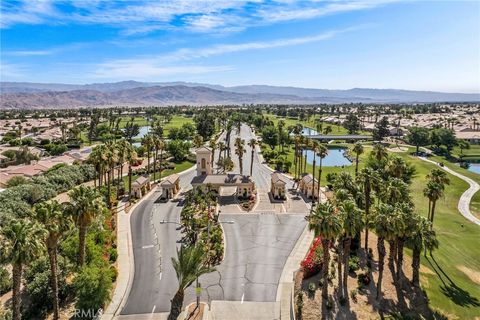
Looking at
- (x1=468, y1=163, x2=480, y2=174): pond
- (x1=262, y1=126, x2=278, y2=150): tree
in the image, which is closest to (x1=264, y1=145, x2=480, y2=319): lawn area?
(x1=468, y1=163, x2=480, y2=174): pond

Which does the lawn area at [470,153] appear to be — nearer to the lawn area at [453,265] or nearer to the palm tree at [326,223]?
the lawn area at [453,265]

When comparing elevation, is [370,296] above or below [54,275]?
below

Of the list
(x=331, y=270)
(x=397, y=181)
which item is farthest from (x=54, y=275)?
(x=397, y=181)

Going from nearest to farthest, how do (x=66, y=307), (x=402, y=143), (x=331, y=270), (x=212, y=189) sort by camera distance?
(x=66, y=307) < (x=331, y=270) < (x=212, y=189) < (x=402, y=143)

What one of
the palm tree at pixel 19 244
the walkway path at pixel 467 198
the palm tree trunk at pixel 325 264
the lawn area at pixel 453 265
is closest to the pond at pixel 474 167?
the walkway path at pixel 467 198

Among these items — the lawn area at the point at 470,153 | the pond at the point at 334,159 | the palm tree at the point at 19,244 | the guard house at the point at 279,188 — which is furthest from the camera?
the lawn area at the point at 470,153

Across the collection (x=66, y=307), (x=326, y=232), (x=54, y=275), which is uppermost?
(x=326, y=232)

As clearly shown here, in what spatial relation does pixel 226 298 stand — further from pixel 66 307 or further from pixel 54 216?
pixel 54 216

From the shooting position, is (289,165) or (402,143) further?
(402,143)
